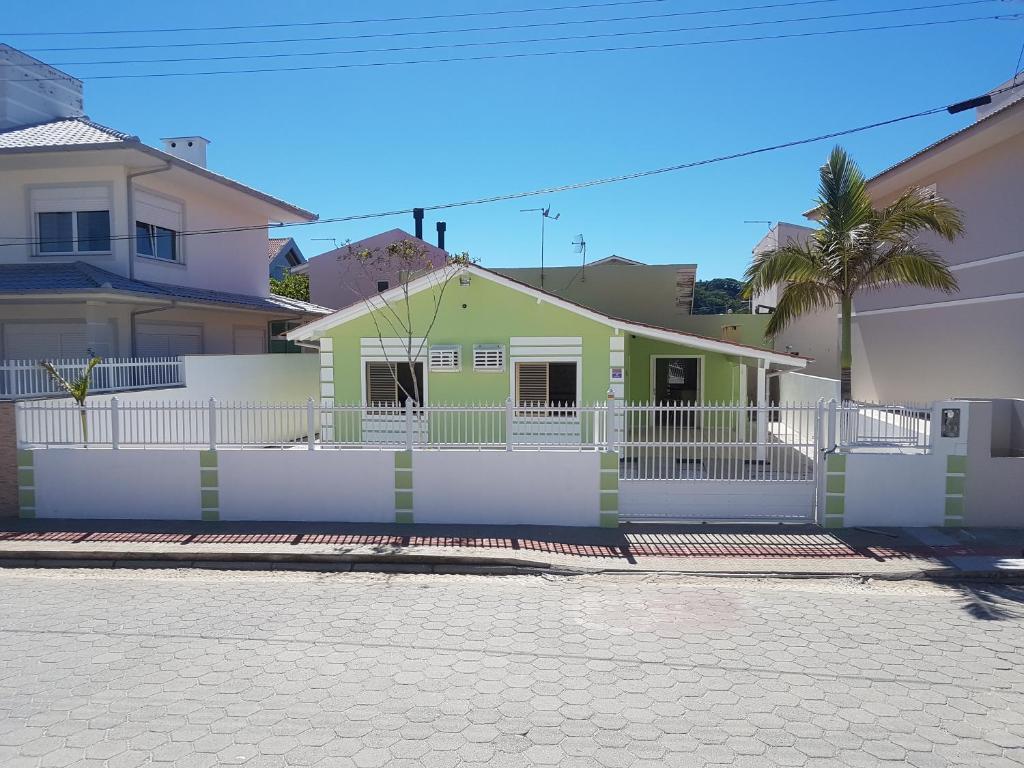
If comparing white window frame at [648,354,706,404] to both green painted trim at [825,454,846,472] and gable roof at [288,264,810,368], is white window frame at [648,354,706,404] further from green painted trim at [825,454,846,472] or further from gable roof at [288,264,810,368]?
green painted trim at [825,454,846,472]

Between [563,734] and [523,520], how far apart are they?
5029 mm

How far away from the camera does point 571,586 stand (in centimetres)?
737

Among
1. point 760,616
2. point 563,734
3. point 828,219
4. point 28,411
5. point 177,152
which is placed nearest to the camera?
point 563,734

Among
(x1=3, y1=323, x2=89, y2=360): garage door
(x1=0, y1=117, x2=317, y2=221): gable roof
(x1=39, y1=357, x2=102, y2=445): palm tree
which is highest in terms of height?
(x1=0, y1=117, x2=317, y2=221): gable roof

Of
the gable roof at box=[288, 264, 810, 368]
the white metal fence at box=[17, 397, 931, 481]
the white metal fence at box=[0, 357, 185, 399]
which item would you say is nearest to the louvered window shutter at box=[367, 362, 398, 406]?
the gable roof at box=[288, 264, 810, 368]

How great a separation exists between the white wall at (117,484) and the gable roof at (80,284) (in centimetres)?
450

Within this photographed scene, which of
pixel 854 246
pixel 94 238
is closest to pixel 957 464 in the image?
pixel 854 246

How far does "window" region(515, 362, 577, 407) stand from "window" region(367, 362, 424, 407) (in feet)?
6.36

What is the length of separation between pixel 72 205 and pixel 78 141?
137 centimetres

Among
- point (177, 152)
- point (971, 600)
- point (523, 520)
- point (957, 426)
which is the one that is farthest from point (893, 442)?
point (177, 152)

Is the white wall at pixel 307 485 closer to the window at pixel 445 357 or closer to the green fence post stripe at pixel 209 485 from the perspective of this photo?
the green fence post stripe at pixel 209 485

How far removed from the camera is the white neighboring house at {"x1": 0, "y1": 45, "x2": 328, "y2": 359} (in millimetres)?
14102

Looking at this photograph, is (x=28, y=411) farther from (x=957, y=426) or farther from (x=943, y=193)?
(x=943, y=193)

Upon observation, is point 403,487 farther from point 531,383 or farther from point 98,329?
point 98,329
